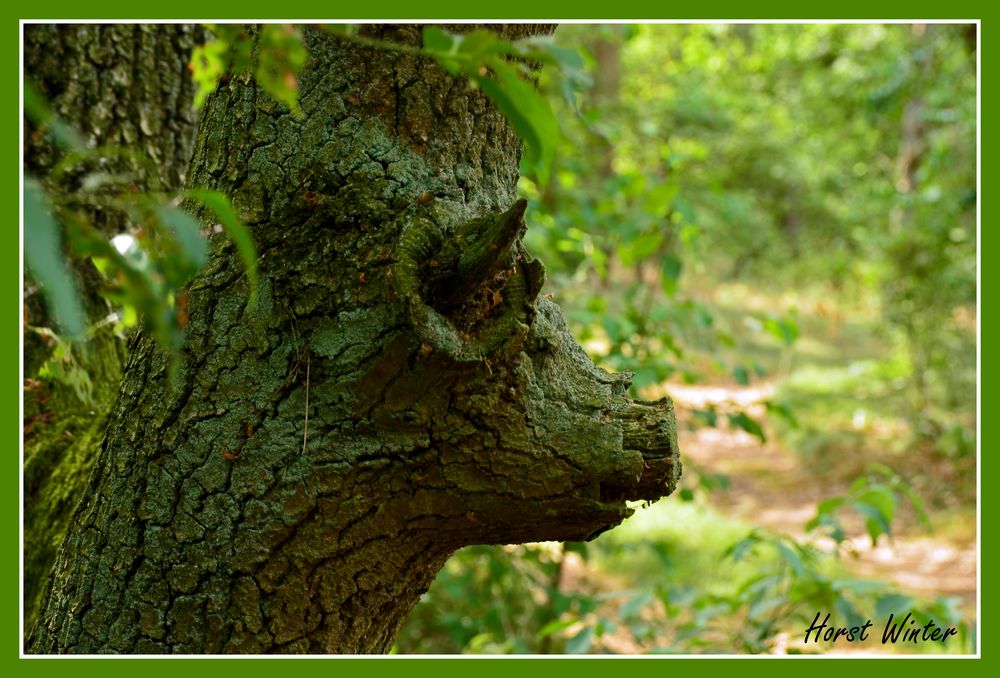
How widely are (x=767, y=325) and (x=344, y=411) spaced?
6.77 ft

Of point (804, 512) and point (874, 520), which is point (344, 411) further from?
point (804, 512)

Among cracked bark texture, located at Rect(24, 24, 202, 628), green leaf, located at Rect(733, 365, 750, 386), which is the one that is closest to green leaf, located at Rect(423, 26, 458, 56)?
cracked bark texture, located at Rect(24, 24, 202, 628)

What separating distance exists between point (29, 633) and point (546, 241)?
241cm

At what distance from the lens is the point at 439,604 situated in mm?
4371

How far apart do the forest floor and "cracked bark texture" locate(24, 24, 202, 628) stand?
11.1 ft

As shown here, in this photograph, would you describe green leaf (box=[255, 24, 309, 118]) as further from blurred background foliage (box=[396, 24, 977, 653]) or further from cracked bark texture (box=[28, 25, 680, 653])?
blurred background foliage (box=[396, 24, 977, 653])

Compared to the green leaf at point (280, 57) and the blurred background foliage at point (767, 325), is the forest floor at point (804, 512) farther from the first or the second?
the green leaf at point (280, 57)

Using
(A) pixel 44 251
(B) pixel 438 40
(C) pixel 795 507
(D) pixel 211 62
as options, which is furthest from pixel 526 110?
(C) pixel 795 507

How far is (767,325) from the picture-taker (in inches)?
118

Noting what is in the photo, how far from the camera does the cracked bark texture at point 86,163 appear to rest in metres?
1.89

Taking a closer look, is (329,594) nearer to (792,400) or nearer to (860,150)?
(792,400)

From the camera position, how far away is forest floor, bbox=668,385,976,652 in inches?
237

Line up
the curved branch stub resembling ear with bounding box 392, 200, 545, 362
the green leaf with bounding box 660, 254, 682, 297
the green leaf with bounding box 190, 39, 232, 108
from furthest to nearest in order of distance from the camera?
the green leaf with bounding box 660, 254, 682, 297
the green leaf with bounding box 190, 39, 232, 108
the curved branch stub resembling ear with bounding box 392, 200, 545, 362

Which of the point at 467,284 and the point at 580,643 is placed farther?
the point at 580,643
